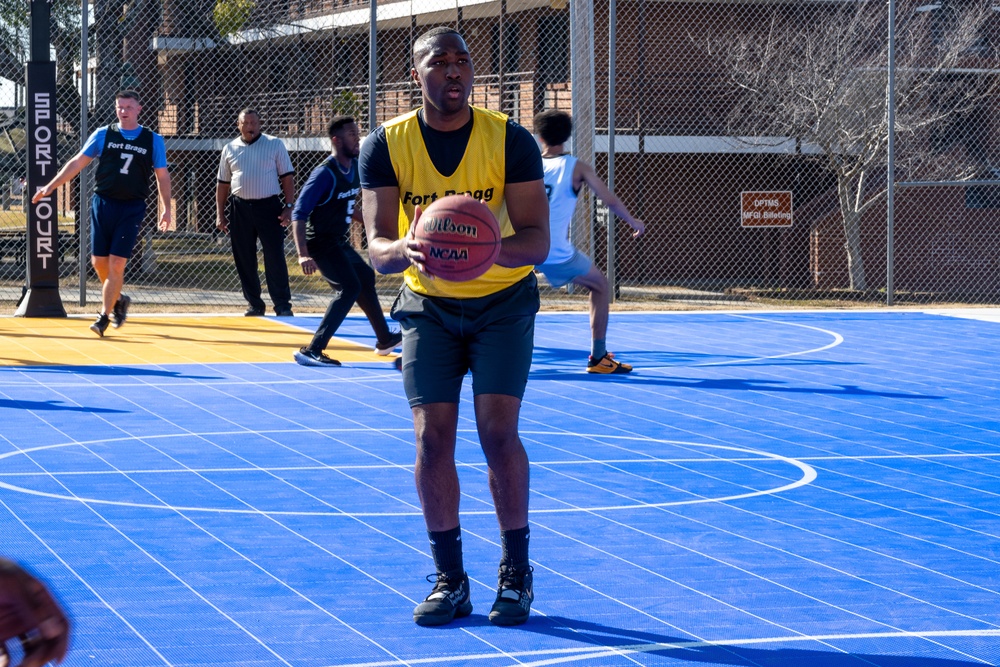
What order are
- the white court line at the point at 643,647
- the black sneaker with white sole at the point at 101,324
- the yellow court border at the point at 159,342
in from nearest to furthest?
Result: the white court line at the point at 643,647 < the yellow court border at the point at 159,342 < the black sneaker with white sole at the point at 101,324

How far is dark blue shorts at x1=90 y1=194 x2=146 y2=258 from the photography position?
13.0 metres

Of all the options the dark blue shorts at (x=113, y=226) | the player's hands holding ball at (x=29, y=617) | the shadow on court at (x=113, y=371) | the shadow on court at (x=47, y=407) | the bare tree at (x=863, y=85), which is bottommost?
the shadow on court at (x=47, y=407)

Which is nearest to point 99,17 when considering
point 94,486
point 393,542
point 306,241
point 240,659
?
point 306,241

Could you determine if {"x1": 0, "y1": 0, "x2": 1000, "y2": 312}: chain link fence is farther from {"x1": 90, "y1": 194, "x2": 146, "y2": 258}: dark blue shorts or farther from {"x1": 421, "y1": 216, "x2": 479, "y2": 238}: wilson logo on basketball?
{"x1": 421, "y1": 216, "x2": 479, "y2": 238}: wilson logo on basketball

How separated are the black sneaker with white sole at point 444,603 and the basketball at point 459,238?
1.06 m

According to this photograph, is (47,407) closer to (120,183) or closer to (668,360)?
(120,183)

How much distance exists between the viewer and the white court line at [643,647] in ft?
15.1

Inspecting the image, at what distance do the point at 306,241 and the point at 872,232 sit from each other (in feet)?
51.3

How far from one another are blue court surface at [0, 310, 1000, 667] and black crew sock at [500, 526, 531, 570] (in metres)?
0.21

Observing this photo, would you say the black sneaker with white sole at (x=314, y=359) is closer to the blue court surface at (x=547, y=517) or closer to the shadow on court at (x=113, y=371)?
the blue court surface at (x=547, y=517)

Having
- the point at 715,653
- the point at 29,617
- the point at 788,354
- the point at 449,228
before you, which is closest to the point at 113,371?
the point at 788,354

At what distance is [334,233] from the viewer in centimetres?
1181

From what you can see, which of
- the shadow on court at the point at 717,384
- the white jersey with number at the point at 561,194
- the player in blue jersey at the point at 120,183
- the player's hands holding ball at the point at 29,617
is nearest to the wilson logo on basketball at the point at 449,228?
the player's hands holding ball at the point at 29,617

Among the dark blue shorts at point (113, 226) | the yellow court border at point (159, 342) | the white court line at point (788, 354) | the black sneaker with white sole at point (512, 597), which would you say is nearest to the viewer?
the black sneaker with white sole at point (512, 597)
